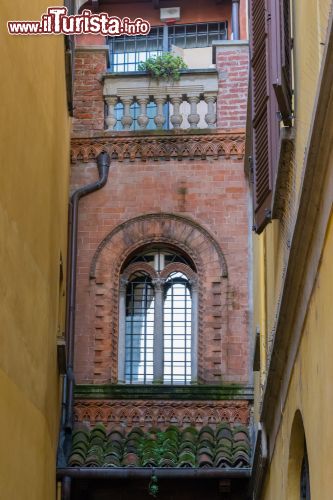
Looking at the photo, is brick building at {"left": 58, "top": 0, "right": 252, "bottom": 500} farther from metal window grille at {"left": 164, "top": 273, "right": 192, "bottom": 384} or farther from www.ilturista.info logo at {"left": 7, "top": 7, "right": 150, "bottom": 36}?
www.ilturista.info logo at {"left": 7, "top": 7, "right": 150, "bottom": 36}

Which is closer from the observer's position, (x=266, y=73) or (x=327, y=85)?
(x=327, y=85)

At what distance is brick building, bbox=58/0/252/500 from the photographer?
47.0 ft

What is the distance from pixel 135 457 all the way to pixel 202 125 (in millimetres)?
4883

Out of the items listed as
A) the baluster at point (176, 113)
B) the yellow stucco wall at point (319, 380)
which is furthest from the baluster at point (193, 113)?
the yellow stucco wall at point (319, 380)

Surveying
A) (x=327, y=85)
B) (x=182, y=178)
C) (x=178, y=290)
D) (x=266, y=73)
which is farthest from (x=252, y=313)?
(x=327, y=85)

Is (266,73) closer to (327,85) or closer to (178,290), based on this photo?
(327,85)

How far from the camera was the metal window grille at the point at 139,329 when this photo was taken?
50.6ft

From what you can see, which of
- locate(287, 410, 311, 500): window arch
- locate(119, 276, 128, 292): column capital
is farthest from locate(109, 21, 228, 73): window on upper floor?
locate(287, 410, 311, 500): window arch

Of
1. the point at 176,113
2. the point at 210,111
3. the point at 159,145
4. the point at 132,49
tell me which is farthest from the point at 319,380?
the point at 132,49

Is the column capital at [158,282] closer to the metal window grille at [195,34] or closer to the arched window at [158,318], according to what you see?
the arched window at [158,318]

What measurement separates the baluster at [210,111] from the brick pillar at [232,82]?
70 millimetres

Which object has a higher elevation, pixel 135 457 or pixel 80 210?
pixel 80 210

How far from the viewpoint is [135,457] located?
14.1 metres

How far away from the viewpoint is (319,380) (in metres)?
6.52
